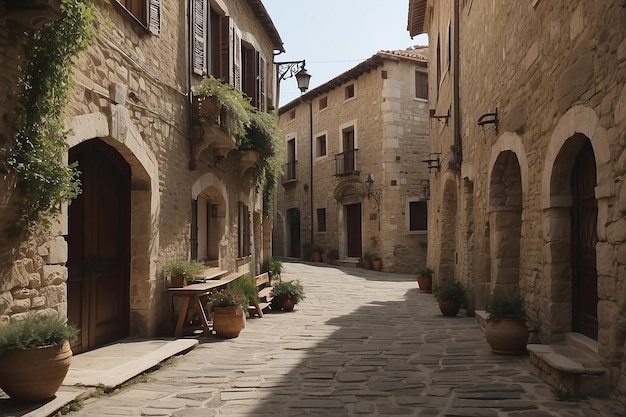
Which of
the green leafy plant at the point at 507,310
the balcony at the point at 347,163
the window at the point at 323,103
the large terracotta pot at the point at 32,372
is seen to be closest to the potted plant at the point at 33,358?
the large terracotta pot at the point at 32,372

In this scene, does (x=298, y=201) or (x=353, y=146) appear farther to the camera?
(x=298, y=201)

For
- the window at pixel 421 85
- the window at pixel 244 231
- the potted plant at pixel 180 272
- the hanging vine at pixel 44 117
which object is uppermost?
the window at pixel 421 85

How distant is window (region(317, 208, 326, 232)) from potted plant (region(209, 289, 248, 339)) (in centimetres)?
1665

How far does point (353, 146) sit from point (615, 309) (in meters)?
18.3

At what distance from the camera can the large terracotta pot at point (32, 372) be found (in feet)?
11.9

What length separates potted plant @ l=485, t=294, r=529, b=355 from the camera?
5.84 metres

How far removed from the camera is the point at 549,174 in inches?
216

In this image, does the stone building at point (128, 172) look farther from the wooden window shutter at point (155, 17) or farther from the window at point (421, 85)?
the window at point (421, 85)

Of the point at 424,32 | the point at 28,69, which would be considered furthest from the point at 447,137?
the point at 28,69

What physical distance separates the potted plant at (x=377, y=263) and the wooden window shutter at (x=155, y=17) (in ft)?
45.8

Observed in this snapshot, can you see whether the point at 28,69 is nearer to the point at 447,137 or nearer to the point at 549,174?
the point at 549,174

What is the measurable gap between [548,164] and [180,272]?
4.78m

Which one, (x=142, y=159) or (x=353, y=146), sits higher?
(x=353, y=146)

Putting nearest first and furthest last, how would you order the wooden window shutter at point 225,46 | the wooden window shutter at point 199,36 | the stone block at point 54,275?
the stone block at point 54,275 < the wooden window shutter at point 199,36 < the wooden window shutter at point 225,46
